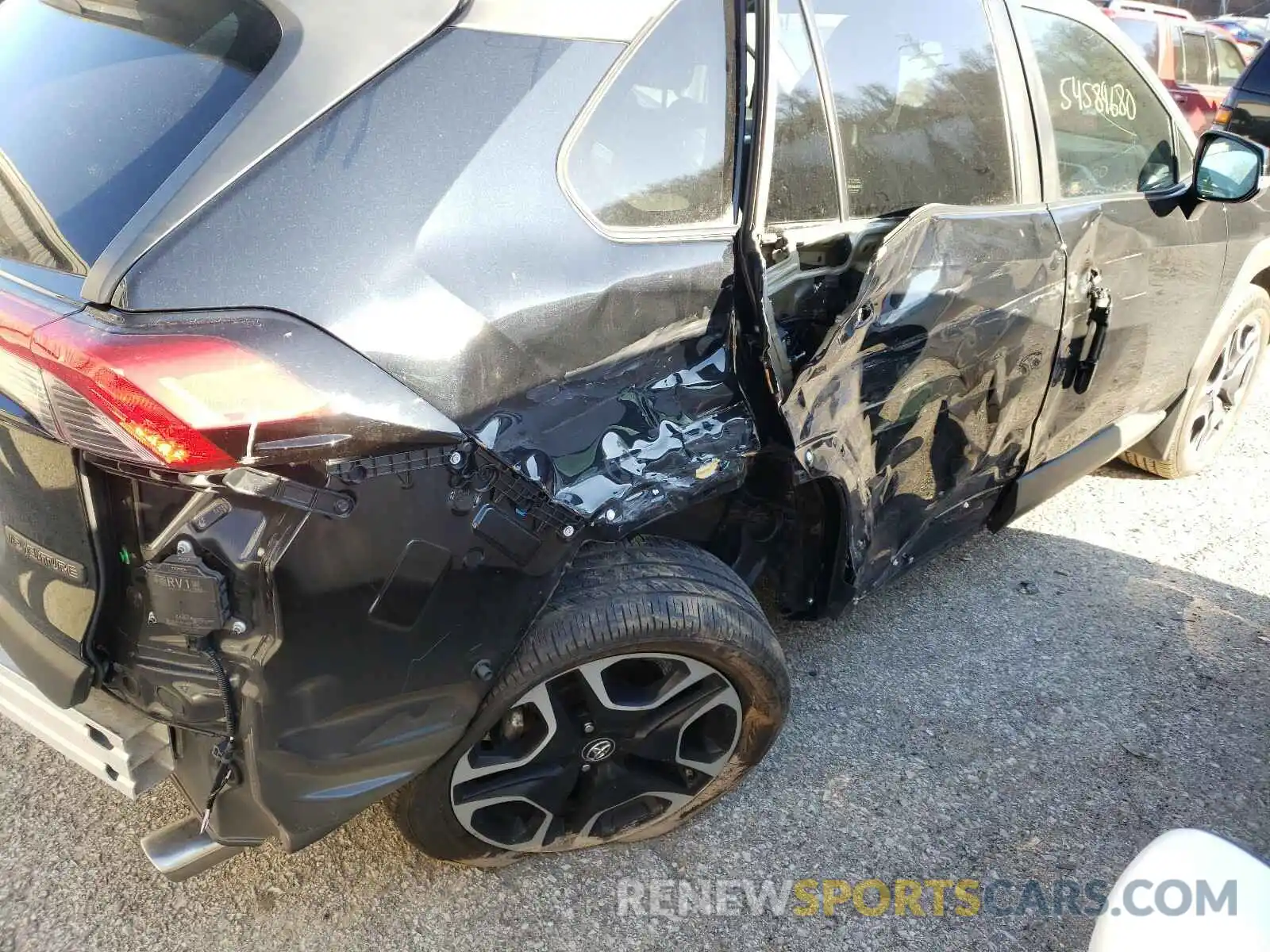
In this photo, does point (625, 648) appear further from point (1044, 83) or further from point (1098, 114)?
point (1098, 114)

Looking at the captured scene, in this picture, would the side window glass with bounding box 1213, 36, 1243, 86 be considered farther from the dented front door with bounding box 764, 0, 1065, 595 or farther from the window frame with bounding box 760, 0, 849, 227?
the window frame with bounding box 760, 0, 849, 227

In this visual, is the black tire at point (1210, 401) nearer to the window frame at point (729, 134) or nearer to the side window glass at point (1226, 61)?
the window frame at point (729, 134)

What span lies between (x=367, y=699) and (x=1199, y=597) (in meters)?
2.95

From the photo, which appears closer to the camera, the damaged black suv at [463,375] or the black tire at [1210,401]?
the damaged black suv at [463,375]

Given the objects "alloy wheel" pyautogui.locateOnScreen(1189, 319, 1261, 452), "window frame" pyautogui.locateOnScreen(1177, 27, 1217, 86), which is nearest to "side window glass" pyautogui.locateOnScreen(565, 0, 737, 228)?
"alloy wheel" pyautogui.locateOnScreen(1189, 319, 1261, 452)

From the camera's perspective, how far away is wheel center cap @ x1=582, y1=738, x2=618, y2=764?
207cm

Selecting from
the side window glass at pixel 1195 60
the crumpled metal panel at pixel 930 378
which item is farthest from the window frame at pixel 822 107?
the side window glass at pixel 1195 60

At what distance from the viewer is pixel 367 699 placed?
5.48ft

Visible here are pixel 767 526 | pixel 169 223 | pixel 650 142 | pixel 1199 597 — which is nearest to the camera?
pixel 169 223

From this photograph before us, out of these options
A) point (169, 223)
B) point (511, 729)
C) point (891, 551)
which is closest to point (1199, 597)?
point (891, 551)

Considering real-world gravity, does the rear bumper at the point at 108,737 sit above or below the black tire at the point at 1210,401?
above

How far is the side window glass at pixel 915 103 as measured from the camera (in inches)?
87.0

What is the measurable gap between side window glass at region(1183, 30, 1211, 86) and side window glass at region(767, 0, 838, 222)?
9368mm

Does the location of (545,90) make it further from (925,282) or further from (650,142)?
(925,282)
